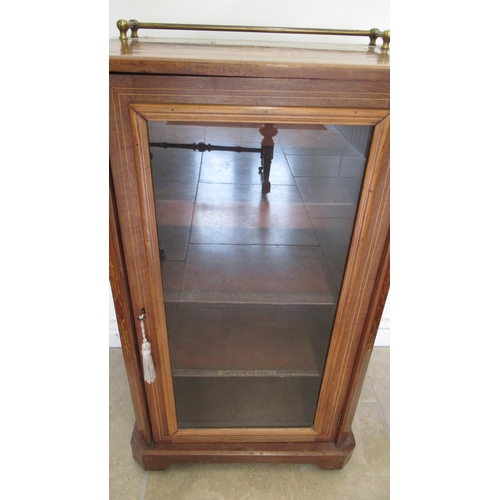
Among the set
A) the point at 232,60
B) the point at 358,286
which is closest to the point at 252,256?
the point at 358,286

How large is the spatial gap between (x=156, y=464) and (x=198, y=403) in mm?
205

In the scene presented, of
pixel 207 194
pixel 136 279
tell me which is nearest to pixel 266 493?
pixel 136 279

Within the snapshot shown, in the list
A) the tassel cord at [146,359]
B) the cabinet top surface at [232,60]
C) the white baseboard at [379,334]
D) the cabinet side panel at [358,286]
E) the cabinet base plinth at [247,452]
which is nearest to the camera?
the cabinet top surface at [232,60]

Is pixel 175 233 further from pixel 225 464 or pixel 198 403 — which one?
pixel 225 464

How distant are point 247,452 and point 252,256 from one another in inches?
20.7

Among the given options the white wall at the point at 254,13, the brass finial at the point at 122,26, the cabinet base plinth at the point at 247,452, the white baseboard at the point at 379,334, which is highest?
the white wall at the point at 254,13

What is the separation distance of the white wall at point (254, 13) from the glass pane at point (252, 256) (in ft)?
1.13

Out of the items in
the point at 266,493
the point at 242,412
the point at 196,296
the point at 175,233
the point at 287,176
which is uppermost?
the point at 287,176

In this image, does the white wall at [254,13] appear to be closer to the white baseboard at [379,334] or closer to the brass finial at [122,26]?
the brass finial at [122,26]

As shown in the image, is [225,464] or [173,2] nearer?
[173,2]

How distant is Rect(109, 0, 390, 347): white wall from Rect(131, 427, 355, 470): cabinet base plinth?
99 centimetres

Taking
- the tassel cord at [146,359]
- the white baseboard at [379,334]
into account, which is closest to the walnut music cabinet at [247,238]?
the tassel cord at [146,359]

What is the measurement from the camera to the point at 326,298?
87 cm

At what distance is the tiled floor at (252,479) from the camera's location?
3.34 feet
